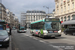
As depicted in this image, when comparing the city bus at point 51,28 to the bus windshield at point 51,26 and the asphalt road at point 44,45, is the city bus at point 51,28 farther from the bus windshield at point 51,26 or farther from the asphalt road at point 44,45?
the asphalt road at point 44,45

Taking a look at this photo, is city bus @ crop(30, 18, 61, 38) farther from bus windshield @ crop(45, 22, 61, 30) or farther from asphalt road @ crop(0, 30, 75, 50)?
asphalt road @ crop(0, 30, 75, 50)

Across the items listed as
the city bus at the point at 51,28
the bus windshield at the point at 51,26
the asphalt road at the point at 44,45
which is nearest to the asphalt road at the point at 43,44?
the asphalt road at the point at 44,45

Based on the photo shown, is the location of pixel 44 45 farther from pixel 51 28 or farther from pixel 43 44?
pixel 51 28

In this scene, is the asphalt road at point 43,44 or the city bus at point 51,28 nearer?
the asphalt road at point 43,44

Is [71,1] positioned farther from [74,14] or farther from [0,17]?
[0,17]

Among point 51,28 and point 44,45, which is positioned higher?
point 51,28

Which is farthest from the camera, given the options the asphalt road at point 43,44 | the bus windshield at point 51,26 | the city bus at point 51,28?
the bus windshield at point 51,26

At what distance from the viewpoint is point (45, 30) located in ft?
52.4

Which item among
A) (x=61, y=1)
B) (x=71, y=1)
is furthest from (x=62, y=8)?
(x=71, y=1)

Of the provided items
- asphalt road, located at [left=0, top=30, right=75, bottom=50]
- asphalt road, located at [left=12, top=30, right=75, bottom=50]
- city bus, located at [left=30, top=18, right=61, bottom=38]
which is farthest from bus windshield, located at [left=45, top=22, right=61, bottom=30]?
asphalt road, located at [left=12, top=30, right=75, bottom=50]

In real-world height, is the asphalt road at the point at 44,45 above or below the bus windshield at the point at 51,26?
below

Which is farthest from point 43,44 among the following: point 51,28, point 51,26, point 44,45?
point 51,26

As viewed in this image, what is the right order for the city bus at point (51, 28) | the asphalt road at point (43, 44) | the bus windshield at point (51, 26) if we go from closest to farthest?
the asphalt road at point (43, 44) < the city bus at point (51, 28) < the bus windshield at point (51, 26)

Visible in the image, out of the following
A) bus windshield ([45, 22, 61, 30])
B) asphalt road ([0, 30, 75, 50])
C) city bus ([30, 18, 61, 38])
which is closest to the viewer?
asphalt road ([0, 30, 75, 50])
